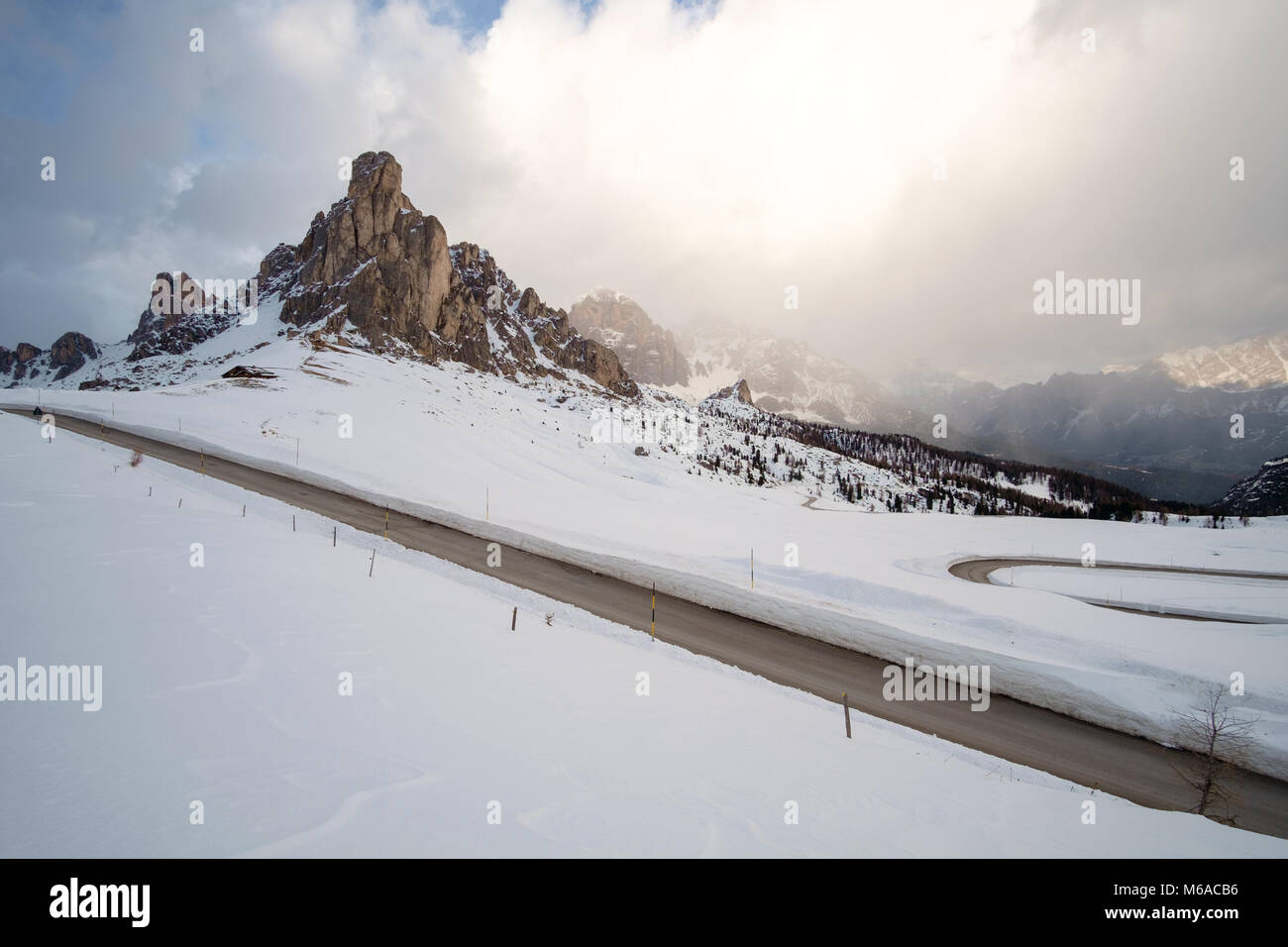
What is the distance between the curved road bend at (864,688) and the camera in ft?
35.2

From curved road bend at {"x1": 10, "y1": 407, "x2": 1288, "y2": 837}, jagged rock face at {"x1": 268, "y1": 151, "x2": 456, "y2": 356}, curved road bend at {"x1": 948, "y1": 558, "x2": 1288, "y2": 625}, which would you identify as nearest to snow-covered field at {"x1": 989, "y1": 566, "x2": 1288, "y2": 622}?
curved road bend at {"x1": 948, "y1": 558, "x2": 1288, "y2": 625}

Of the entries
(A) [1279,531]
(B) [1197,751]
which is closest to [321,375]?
(B) [1197,751]

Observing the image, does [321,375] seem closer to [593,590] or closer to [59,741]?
[593,590]

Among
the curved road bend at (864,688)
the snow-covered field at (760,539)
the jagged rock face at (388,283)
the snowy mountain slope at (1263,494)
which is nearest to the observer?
the curved road bend at (864,688)

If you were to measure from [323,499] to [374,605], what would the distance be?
17.7 metres

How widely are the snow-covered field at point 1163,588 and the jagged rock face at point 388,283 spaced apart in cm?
11748

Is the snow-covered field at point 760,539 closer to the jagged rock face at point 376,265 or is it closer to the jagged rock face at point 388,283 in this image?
the jagged rock face at point 376,265

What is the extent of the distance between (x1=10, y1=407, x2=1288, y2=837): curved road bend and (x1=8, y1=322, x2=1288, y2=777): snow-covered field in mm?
831

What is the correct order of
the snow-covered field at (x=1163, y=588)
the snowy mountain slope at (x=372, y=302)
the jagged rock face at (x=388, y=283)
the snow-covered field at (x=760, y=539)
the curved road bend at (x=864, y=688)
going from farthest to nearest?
the jagged rock face at (x=388, y=283) → the snowy mountain slope at (x=372, y=302) → the snow-covered field at (x=1163, y=588) → the snow-covered field at (x=760, y=539) → the curved road bend at (x=864, y=688)

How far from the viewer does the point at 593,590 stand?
61.0ft

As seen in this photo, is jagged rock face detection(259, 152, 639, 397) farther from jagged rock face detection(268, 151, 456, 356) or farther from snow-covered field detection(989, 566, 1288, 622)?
snow-covered field detection(989, 566, 1288, 622)

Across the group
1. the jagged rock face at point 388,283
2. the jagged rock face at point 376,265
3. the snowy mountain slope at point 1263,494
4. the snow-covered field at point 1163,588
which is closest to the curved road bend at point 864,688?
the snow-covered field at point 1163,588

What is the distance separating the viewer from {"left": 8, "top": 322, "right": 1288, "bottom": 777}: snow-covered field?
47.1 ft

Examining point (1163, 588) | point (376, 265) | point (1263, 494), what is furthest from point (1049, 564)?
point (1263, 494)
